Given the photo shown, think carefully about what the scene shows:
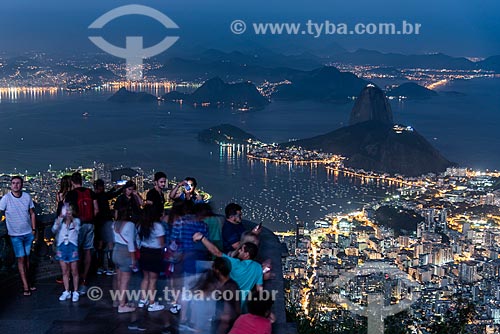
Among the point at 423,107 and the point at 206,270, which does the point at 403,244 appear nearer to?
the point at 206,270

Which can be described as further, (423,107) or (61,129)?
(423,107)

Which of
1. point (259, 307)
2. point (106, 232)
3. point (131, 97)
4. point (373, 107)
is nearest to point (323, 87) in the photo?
point (131, 97)

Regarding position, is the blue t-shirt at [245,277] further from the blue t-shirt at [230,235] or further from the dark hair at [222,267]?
the blue t-shirt at [230,235]

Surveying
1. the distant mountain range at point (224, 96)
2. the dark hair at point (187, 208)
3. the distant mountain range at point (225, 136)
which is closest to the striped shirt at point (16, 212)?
the dark hair at point (187, 208)

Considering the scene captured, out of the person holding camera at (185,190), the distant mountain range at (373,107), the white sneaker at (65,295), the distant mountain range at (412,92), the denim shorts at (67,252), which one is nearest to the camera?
the denim shorts at (67,252)

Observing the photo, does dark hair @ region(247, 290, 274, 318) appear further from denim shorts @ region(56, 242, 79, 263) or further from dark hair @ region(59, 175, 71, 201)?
dark hair @ region(59, 175, 71, 201)

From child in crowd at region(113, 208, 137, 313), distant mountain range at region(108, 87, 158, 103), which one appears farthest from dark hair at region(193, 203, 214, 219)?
distant mountain range at region(108, 87, 158, 103)

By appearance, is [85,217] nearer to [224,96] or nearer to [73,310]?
[73,310]

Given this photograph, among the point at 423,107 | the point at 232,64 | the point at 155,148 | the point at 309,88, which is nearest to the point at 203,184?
the point at 155,148
